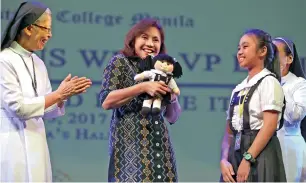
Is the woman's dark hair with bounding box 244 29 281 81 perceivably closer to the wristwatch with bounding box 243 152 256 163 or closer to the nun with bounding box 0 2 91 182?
the wristwatch with bounding box 243 152 256 163

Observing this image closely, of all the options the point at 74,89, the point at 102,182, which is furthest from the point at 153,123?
the point at 102,182

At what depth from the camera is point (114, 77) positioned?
376cm

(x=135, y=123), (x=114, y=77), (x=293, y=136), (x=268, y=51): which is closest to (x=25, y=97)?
(x=114, y=77)

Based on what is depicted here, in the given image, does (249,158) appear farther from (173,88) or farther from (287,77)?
(287,77)

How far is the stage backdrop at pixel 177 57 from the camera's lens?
5160mm

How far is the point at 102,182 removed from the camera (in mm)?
5148

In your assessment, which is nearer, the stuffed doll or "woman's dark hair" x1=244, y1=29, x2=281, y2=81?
the stuffed doll

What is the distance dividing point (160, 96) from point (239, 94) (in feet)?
1.64

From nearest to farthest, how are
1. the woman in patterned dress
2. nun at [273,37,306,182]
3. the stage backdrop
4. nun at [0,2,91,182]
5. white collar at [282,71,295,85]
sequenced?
nun at [0,2,91,182], the woman in patterned dress, nun at [273,37,306,182], white collar at [282,71,295,85], the stage backdrop

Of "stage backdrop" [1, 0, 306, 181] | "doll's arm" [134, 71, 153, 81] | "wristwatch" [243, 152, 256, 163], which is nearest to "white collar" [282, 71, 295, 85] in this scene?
"stage backdrop" [1, 0, 306, 181]

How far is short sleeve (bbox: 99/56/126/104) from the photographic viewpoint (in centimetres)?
375

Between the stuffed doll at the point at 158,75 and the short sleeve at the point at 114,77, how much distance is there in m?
0.12

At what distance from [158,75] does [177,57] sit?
63.8 inches

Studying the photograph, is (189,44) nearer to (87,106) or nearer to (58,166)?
(87,106)
